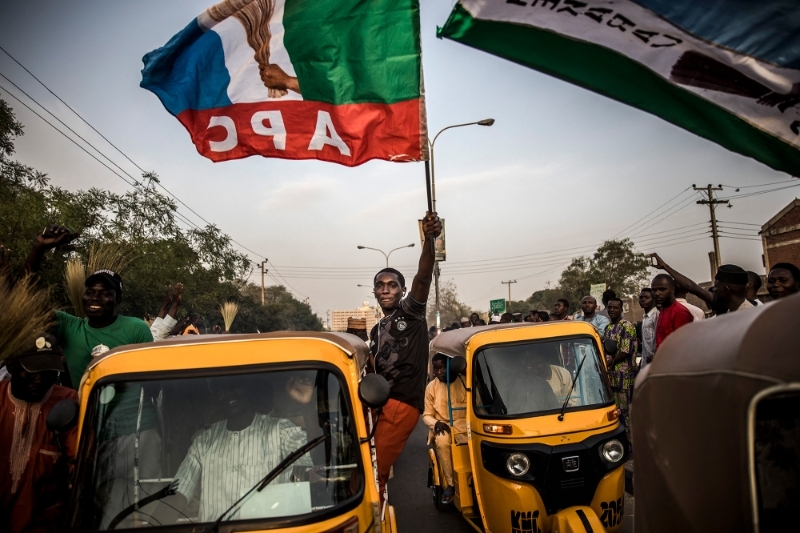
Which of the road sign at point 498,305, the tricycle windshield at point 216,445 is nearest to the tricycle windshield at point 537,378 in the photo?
the tricycle windshield at point 216,445

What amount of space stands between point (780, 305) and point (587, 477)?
3.33 m

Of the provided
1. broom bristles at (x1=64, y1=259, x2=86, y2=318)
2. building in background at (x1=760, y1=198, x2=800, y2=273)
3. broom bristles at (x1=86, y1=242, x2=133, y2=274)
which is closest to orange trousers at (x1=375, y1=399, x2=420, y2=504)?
broom bristles at (x1=64, y1=259, x2=86, y2=318)

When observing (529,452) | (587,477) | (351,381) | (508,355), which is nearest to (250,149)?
(351,381)

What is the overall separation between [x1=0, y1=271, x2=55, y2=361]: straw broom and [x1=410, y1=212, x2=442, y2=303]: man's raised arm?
8.20 feet

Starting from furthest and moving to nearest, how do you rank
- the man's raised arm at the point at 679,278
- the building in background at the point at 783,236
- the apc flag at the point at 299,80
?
the building in background at the point at 783,236
the man's raised arm at the point at 679,278
the apc flag at the point at 299,80

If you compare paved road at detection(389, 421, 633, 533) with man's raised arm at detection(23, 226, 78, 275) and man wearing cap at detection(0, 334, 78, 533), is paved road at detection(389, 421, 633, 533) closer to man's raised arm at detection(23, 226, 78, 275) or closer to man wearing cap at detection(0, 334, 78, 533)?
man wearing cap at detection(0, 334, 78, 533)

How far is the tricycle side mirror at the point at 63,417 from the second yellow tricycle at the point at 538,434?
3.04m

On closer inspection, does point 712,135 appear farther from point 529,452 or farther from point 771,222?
point 771,222

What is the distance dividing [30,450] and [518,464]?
3280 mm

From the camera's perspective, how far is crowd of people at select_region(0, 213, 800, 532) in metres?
3.35

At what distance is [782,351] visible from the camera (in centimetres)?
140

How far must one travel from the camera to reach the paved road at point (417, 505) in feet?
18.7

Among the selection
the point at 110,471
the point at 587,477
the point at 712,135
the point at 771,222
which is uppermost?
the point at 771,222

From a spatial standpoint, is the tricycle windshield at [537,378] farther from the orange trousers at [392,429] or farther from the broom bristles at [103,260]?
the broom bristles at [103,260]
